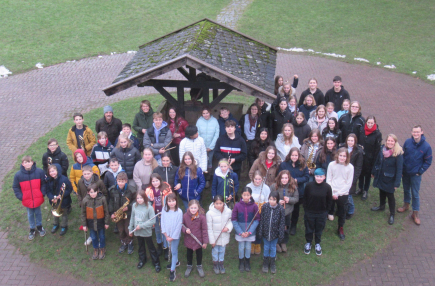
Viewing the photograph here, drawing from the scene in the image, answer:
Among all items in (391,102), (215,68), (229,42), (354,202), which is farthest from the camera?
(391,102)

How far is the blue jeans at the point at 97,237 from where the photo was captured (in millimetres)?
6938

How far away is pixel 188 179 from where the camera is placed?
7195mm

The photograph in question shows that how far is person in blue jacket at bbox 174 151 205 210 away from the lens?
7156 mm

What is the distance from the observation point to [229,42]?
9.45m

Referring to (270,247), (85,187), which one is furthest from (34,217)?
(270,247)

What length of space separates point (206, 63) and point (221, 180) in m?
2.21

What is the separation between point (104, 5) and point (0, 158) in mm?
14401

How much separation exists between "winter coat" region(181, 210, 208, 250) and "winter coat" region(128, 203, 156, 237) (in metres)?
0.59

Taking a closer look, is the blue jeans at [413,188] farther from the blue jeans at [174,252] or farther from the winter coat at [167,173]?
the blue jeans at [174,252]

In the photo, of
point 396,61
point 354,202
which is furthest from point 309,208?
point 396,61

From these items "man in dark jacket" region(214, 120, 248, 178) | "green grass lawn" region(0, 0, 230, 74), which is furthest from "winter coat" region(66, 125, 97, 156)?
"green grass lawn" region(0, 0, 230, 74)

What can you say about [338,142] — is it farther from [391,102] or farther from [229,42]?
[391,102]

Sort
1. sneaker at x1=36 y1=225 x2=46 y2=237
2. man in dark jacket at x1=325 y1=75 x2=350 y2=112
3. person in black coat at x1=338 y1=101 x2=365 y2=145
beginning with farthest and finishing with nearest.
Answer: man in dark jacket at x1=325 y1=75 x2=350 y2=112, person in black coat at x1=338 y1=101 x2=365 y2=145, sneaker at x1=36 y1=225 x2=46 y2=237

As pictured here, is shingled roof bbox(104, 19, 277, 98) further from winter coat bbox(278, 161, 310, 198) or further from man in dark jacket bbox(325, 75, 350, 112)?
man in dark jacket bbox(325, 75, 350, 112)
